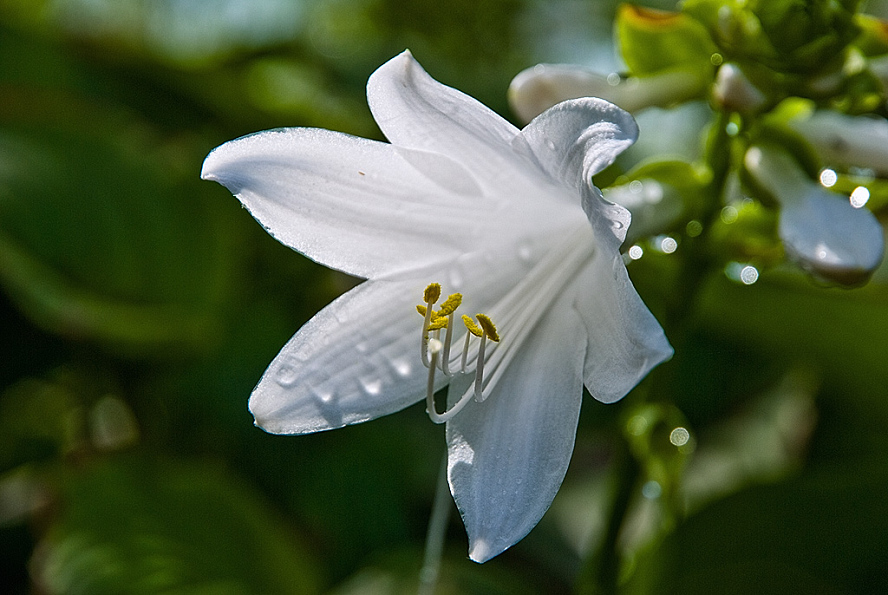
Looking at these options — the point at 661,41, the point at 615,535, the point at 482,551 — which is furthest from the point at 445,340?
the point at 661,41

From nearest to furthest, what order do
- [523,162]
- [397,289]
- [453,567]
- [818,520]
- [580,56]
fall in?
[523,162]
[397,289]
[818,520]
[453,567]
[580,56]

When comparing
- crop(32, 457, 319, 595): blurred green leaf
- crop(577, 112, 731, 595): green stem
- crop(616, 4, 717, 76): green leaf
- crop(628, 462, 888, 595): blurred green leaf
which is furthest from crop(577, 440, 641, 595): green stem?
crop(32, 457, 319, 595): blurred green leaf

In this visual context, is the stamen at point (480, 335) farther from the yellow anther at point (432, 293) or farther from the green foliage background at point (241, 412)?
the green foliage background at point (241, 412)

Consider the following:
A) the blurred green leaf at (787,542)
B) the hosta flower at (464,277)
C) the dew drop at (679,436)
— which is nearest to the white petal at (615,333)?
the hosta flower at (464,277)

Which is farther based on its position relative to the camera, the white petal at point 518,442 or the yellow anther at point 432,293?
the yellow anther at point 432,293

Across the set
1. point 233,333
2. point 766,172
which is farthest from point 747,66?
point 233,333

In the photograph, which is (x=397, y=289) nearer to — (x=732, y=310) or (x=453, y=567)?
(x=453, y=567)
